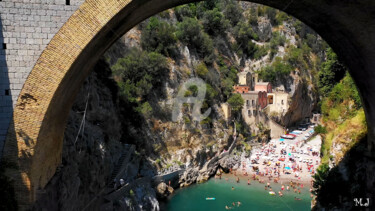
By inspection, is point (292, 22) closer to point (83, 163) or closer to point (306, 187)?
point (306, 187)

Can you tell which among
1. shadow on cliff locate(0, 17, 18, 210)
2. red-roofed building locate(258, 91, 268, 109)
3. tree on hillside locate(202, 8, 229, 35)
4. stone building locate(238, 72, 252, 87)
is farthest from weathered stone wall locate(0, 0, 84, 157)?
stone building locate(238, 72, 252, 87)

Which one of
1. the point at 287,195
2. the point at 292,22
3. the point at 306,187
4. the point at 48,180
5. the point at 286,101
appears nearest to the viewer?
the point at 48,180

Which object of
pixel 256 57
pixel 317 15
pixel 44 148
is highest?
pixel 256 57

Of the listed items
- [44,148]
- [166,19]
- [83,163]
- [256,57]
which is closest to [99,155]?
[83,163]

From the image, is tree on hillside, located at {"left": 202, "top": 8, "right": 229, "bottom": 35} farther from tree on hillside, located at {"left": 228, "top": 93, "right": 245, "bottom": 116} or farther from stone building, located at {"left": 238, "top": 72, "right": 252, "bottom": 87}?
tree on hillside, located at {"left": 228, "top": 93, "right": 245, "bottom": 116}

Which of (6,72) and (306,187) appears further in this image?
(306,187)

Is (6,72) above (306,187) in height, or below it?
above

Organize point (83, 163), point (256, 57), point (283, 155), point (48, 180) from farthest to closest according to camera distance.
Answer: point (256, 57) → point (283, 155) → point (83, 163) → point (48, 180)

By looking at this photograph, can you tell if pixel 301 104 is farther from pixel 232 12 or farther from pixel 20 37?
pixel 20 37
